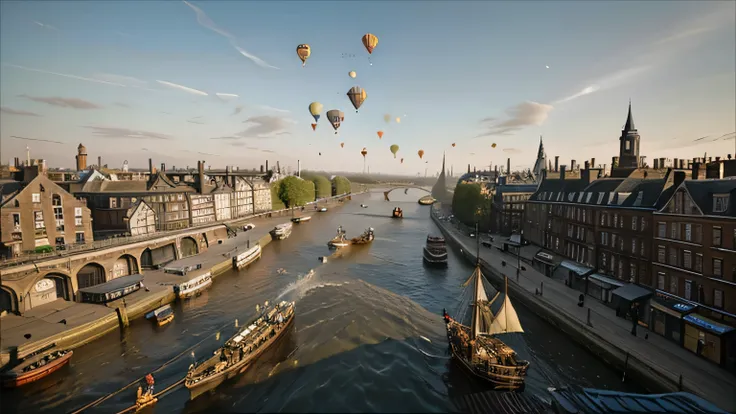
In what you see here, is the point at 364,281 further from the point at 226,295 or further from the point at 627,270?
the point at 627,270

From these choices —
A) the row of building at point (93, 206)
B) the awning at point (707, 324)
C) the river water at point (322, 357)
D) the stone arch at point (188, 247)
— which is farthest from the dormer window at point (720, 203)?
the stone arch at point (188, 247)

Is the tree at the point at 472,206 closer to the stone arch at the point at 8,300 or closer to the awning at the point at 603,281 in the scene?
the awning at the point at 603,281

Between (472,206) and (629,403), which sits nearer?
(629,403)

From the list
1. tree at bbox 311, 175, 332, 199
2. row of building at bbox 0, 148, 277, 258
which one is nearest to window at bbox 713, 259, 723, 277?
row of building at bbox 0, 148, 277, 258

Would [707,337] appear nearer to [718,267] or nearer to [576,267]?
[718,267]

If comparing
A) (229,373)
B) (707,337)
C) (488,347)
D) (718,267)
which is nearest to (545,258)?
(718,267)
